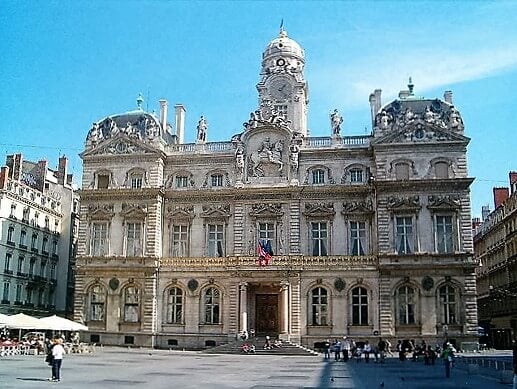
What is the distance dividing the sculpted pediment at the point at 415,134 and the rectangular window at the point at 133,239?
78.4 ft

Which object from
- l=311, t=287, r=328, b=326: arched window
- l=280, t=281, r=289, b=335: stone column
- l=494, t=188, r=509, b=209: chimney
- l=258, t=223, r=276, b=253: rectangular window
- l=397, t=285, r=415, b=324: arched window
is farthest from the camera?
l=494, t=188, r=509, b=209: chimney

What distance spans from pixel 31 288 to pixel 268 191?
101 feet

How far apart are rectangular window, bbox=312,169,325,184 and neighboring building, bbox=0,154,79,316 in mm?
32262

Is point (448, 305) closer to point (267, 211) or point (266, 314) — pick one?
point (266, 314)

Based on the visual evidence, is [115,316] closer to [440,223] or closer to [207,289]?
[207,289]

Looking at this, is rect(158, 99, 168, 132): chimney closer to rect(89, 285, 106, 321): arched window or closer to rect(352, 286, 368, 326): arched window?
rect(89, 285, 106, 321): arched window

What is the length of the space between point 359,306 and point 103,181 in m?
27.7

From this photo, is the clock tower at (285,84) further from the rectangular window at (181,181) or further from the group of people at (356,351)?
the group of people at (356,351)

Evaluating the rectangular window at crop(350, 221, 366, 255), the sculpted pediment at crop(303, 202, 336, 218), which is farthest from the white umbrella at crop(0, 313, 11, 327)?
the rectangular window at crop(350, 221, 366, 255)

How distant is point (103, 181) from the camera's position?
60.9m

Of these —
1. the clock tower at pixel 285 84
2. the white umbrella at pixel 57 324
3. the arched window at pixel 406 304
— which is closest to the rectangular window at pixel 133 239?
the white umbrella at pixel 57 324

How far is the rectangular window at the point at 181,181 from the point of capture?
60.3 m

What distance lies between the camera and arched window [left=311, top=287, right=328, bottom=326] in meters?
55.0

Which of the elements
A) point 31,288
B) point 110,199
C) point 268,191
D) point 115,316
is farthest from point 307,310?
point 31,288
